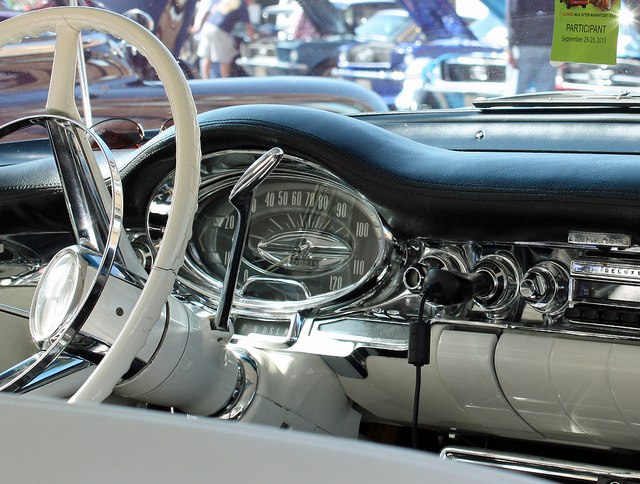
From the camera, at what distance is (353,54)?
5.97 feet

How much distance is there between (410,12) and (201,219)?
0.65m

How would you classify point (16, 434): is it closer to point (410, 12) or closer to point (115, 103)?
point (410, 12)

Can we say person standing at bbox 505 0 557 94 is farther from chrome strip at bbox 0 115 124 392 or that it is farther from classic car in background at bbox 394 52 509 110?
chrome strip at bbox 0 115 124 392

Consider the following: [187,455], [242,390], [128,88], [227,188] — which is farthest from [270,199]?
[187,455]

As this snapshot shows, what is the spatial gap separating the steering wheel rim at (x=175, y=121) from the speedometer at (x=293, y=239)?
527 millimetres

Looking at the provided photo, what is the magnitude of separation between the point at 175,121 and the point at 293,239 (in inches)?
24.8

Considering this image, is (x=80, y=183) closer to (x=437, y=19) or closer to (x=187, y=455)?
(x=187, y=455)

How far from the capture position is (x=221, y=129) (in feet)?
4.74

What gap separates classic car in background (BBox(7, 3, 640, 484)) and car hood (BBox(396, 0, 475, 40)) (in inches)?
6.8

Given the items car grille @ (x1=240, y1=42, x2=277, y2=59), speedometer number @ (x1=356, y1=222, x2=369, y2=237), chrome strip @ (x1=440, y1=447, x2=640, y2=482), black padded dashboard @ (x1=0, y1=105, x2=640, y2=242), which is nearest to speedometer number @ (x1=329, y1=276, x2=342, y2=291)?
speedometer number @ (x1=356, y1=222, x2=369, y2=237)

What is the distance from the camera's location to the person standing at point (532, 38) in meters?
1.65

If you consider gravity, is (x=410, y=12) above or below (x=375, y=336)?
above

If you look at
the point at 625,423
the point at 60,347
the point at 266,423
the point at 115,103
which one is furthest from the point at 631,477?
the point at 115,103

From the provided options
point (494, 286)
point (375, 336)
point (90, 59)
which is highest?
point (90, 59)
